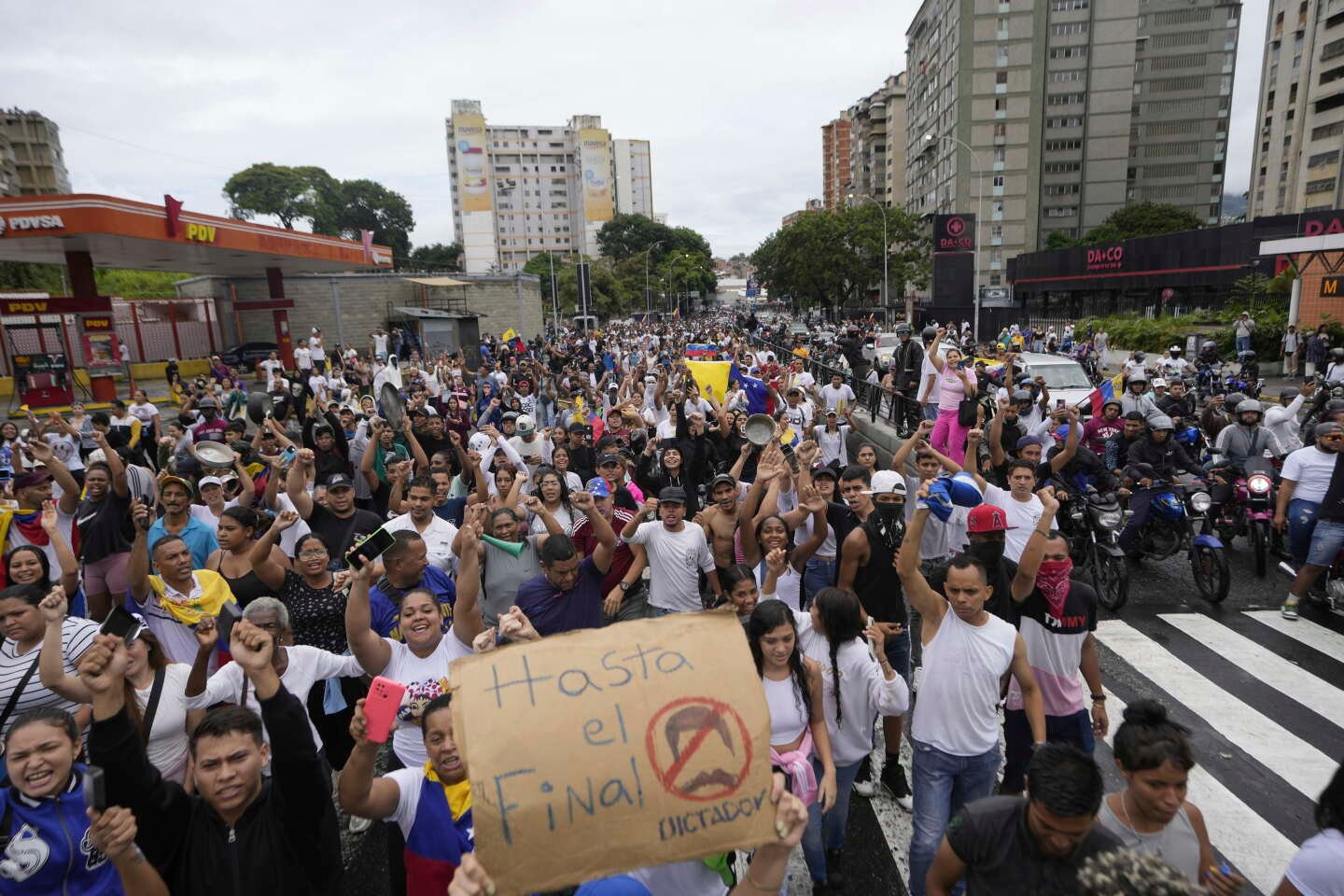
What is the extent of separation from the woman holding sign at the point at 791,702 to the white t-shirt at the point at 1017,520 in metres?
2.53

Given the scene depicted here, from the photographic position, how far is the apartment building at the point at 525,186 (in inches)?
4390

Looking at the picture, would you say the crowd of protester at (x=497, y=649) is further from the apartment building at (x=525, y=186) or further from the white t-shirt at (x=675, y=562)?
the apartment building at (x=525, y=186)

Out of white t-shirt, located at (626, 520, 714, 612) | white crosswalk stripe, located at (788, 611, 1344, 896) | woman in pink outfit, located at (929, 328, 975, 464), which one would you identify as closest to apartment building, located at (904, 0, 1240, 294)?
woman in pink outfit, located at (929, 328, 975, 464)

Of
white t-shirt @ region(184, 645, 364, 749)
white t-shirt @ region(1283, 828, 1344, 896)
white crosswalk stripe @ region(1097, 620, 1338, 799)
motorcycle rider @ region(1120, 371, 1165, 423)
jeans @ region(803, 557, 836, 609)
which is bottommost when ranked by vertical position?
white crosswalk stripe @ region(1097, 620, 1338, 799)

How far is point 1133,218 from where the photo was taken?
2734 inches

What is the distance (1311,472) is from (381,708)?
25.3 ft

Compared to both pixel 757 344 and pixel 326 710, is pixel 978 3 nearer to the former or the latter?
pixel 757 344

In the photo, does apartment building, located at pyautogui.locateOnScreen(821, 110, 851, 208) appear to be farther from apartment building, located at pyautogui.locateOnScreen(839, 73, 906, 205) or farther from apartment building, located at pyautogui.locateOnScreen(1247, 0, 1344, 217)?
apartment building, located at pyautogui.locateOnScreen(1247, 0, 1344, 217)

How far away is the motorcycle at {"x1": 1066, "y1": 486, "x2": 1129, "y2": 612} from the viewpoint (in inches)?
278

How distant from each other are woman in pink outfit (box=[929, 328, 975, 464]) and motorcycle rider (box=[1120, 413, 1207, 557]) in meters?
1.84

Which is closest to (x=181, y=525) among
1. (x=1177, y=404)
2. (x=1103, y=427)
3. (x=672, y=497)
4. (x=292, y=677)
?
(x=292, y=677)

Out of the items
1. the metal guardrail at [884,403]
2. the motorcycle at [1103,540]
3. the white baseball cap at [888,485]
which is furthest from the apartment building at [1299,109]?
the white baseball cap at [888,485]

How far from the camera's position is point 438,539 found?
5.49 m

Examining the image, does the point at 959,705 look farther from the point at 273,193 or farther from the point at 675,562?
the point at 273,193
